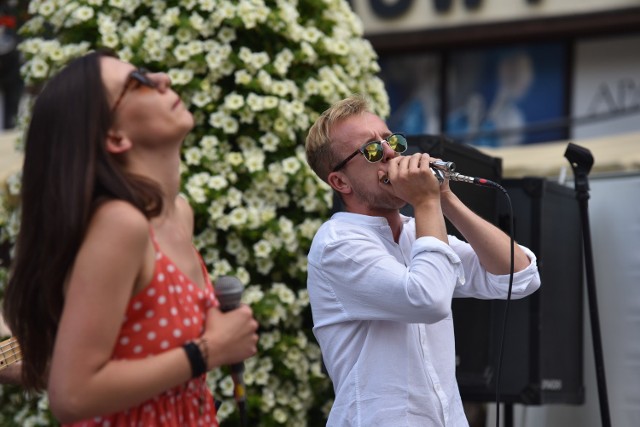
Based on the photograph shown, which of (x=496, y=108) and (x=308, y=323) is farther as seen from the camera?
(x=496, y=108)

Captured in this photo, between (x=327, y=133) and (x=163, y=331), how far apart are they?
3.89ft

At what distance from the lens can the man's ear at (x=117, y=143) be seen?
204 cm

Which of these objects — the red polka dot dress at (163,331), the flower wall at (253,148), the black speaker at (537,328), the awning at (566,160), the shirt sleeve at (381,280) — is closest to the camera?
the red polka dot dress at (163,331)

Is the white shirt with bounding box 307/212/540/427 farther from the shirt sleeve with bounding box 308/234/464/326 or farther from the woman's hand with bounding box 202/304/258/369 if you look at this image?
the woman's hand with bounding box 202/304/258/369

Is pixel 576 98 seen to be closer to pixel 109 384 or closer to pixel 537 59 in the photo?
pixel 537 59

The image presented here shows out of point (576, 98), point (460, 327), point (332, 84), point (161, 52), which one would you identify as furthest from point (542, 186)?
point (576, 98)

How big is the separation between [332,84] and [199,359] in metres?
2.92

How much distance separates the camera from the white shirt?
2.63 metres

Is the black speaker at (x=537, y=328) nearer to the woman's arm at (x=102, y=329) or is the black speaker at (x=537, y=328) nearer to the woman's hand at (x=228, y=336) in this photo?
the woman's hand at (x=228, y=336)

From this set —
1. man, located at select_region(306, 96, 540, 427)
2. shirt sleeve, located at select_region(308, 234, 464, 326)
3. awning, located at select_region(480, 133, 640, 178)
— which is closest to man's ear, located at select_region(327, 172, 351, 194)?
man, located at select_region(306, 96, 540, 427)

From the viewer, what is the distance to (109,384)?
6.23 ft

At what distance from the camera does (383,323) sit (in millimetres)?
2791

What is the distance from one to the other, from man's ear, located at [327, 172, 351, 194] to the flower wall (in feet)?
4.81

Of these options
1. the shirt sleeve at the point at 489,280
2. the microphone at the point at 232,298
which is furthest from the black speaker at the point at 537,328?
the microphone at the point at 232,298
